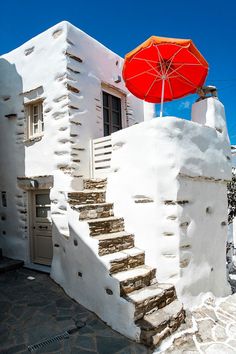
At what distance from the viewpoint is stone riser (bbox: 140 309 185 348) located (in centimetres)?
381

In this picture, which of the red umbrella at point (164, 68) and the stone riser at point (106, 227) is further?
the red umbrella at point (164, 68)

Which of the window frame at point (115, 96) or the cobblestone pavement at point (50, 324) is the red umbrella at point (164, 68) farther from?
the cobblestone pavement at point (50, 324)

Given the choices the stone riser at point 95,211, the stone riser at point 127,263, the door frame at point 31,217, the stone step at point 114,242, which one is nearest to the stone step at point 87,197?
the stone riser at point 95,211

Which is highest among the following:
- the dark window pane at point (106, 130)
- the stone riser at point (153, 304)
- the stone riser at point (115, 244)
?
the dark window pane at point (106, 130)

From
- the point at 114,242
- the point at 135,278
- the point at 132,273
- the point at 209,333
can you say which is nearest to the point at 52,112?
the point at 114,242

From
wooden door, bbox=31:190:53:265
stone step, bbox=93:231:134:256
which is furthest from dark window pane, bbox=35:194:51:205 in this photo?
stone step, bbox=93:231:134:256

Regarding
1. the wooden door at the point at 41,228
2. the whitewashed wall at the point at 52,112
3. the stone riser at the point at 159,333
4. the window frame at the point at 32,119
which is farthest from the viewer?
the window frame at the point at 32,119

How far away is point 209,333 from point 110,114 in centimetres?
617

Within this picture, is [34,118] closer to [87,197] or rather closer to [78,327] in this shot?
[87,197]

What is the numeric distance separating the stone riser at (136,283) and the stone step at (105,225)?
1.12 metres

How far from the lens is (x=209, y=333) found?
420cm

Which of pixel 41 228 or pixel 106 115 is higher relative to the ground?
pixel 106 115

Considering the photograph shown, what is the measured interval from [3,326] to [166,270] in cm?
299

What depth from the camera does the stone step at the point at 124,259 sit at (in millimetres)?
4473
